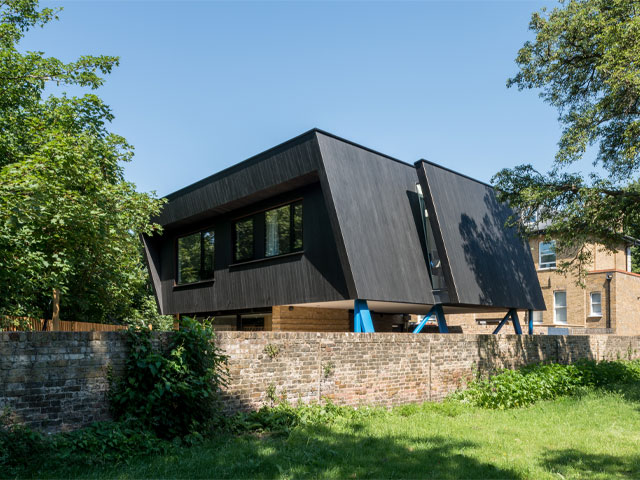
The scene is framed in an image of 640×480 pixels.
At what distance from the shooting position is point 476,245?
1678cm

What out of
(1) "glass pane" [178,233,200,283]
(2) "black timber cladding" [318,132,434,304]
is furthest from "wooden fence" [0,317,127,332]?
(2) "black timber cladding" [318,132,434,304]

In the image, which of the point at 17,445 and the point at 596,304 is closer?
the point at 17,445

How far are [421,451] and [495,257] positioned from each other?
457 inches

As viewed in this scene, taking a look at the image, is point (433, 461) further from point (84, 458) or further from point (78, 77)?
point (78, 77)

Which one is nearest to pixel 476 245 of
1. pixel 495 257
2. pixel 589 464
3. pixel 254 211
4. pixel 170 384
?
pixel 495 257

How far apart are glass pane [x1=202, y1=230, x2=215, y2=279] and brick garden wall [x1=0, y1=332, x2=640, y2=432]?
9621mm

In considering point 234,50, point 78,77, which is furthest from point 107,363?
point 78,77

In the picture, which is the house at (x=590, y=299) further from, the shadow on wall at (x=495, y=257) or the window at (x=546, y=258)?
the shadow on wall at (x=495, y=257)

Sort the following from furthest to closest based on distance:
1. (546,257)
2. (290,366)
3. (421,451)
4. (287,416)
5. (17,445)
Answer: (546,257) → (290,366) → (287,416) → (421,451) → (17,445)

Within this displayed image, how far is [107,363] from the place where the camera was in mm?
7258

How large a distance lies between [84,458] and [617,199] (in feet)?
42.7

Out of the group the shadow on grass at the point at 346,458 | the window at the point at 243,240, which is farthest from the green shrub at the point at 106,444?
the window at the point at 243,240

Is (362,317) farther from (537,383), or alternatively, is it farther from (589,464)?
(589,464)

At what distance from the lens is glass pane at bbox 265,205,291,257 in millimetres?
15703
